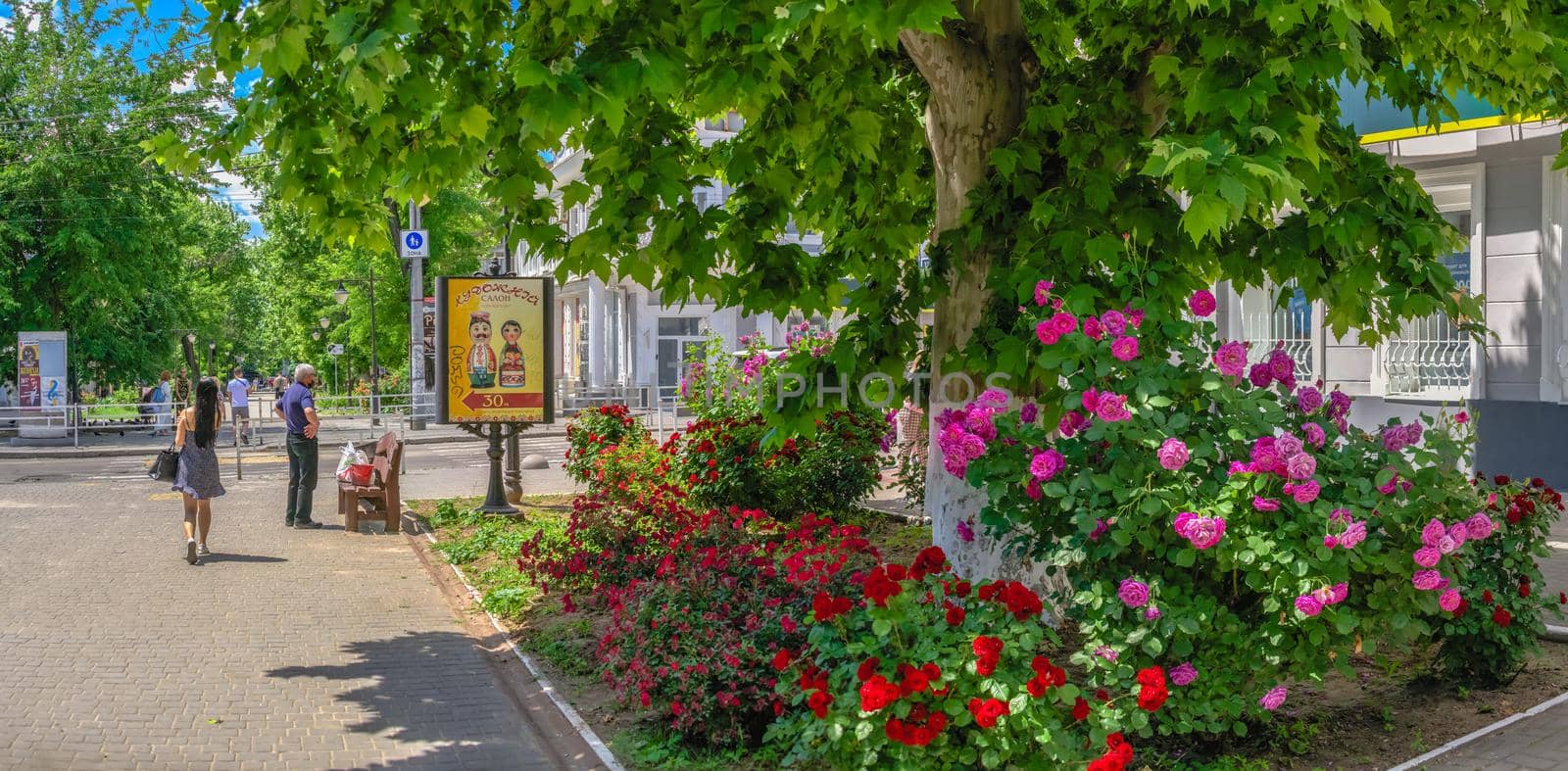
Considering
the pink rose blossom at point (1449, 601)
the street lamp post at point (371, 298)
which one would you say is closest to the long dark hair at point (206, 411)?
the pink rose blossom at point (1449, 601)

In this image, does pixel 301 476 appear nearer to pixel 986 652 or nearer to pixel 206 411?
pixel 206 411

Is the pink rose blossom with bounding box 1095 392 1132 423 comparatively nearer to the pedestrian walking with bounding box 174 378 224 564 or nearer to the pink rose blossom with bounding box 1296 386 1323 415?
the pink rose blossom with bounding box 1296 386 1323 415

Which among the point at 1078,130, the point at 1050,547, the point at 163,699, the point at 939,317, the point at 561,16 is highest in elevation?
the point at 561,16

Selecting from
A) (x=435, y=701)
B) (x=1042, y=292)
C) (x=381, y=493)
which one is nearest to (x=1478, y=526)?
(x=1042, y=292)

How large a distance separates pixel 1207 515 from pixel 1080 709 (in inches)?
36.2

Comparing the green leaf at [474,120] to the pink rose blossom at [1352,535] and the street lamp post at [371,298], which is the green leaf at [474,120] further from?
the street lamp post at [371,298]

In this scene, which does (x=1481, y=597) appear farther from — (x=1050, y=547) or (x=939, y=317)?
(x=939, y=317)

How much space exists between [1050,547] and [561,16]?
13.0ft

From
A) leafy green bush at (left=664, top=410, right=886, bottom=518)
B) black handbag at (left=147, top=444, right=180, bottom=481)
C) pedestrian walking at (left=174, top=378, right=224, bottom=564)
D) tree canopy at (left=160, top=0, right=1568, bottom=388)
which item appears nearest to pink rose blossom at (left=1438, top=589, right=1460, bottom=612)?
tree canopy at (left=160, top=0, right=1568, bottom=388)

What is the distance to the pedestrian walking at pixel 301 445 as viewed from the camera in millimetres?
Answer: 14727

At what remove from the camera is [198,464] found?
12117mm

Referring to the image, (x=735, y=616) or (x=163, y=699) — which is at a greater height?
(x=735, y=616)

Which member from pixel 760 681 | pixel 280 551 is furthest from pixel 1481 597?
pixel 280 551

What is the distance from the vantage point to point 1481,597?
6480mm
